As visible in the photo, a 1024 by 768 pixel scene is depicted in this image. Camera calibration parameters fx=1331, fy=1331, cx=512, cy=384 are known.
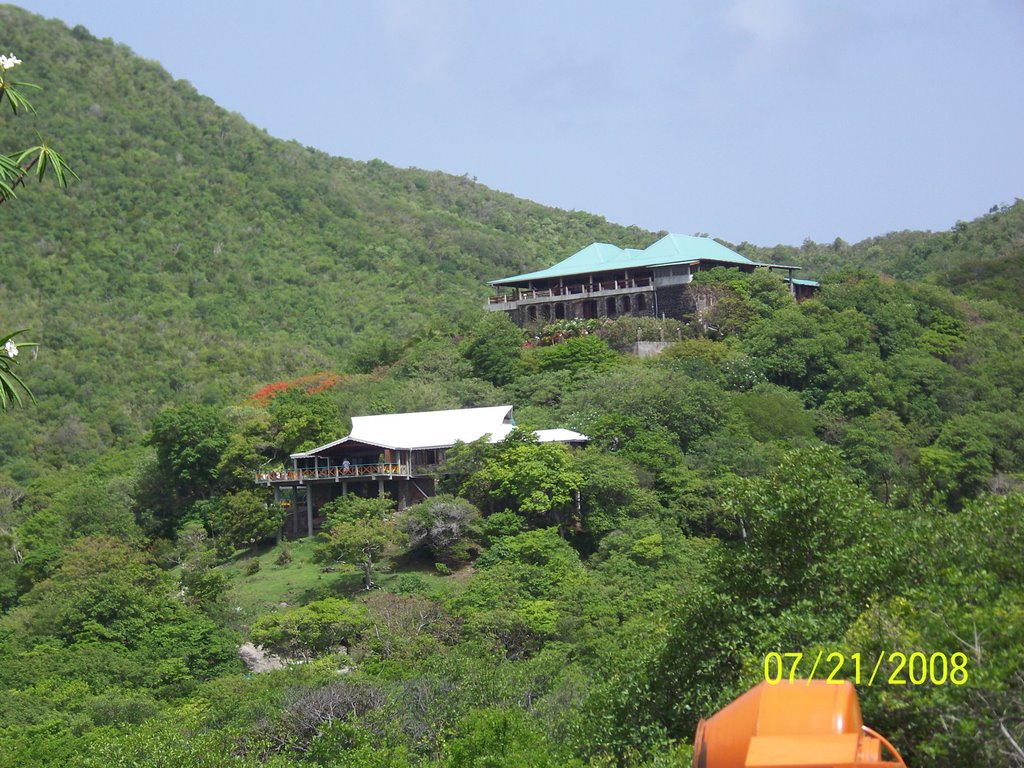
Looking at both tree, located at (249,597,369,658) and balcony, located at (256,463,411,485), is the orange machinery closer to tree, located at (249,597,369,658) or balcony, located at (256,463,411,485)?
tree, located at (249,597,369,658)

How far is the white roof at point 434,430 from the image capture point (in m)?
36.0

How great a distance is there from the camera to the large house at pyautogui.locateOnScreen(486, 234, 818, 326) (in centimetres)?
4797

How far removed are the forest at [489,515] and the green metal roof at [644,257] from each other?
204 cm

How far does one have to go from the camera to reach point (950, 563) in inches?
466

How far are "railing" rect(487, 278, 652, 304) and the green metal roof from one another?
19.9 inches

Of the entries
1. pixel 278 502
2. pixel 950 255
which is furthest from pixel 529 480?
pixel 950 255

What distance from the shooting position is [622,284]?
4891cm

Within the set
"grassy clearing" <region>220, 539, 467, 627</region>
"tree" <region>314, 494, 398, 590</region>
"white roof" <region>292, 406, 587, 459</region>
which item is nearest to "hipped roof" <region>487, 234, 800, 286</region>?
"white roof" <region>292, 406, 587, 459</region>

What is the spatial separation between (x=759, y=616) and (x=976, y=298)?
1835 inches

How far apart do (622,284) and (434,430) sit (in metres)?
13.8

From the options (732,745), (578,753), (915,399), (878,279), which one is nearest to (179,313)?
(878,279)

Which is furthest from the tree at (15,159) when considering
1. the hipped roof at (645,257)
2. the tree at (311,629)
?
the hipped roof at (645,257)

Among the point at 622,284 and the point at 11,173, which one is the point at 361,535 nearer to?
the point at 622,284
